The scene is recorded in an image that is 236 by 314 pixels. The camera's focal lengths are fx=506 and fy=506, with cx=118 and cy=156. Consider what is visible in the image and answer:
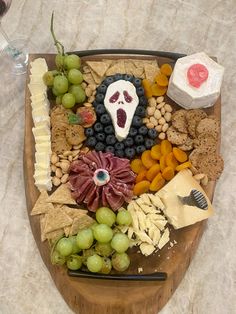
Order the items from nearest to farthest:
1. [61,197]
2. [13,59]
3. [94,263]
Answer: [94,263]
[61,197]
[13,59]

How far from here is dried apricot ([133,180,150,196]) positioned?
1.32m

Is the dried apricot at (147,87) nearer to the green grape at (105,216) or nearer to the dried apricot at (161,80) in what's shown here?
the dried apricot at (161,80)

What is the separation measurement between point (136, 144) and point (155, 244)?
0.28m

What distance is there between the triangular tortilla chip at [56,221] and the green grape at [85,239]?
7cm

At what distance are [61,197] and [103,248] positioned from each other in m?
0.18

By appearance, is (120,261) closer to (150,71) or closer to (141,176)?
(141,176)

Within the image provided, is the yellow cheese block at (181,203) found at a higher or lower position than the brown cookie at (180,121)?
lower

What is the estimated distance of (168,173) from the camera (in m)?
1.33

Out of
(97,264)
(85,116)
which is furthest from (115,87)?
(97,264)

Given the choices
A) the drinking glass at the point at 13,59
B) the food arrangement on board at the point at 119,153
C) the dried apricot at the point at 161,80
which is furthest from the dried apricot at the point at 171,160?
the drinking glass at the point at 13,59

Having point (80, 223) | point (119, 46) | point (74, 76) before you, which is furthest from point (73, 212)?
point (119, 46)

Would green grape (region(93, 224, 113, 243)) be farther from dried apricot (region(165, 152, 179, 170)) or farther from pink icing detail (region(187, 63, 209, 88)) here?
pink icing detail (region(187, 63, 209, 88))

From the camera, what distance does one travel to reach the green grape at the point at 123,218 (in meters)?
1.25

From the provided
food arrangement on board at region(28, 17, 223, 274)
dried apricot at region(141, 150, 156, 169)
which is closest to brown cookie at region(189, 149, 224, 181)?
food arrangement on board at region(28, 17, 223, 274)
